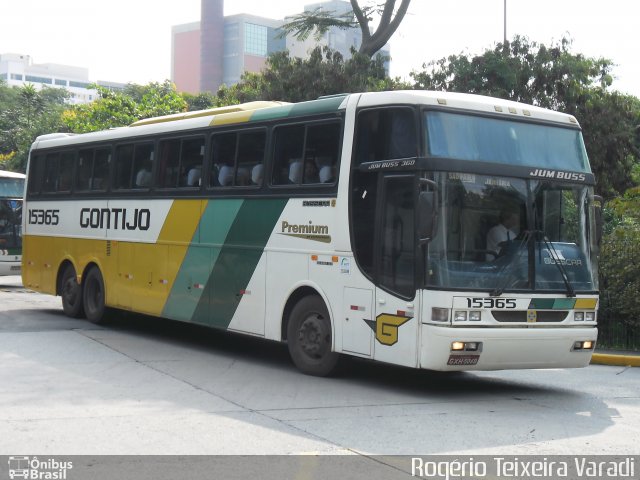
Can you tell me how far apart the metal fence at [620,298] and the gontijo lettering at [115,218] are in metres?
7.84

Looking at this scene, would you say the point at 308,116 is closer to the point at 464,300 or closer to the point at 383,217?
the point at 383,217

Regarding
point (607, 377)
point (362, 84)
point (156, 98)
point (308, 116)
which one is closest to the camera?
point (308, 116)

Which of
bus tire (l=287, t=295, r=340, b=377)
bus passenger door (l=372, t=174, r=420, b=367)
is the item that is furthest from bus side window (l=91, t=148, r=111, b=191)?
bus passenger door (l=372, t=174, r=420, b=367)

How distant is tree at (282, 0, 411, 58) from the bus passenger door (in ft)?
72.8

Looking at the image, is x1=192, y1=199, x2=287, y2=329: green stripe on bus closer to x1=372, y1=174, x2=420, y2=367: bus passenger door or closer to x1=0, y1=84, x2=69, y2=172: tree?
x1=372, y1=174, x2=420, y2=367: bus passenger door

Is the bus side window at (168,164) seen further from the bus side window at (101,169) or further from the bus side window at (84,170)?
the bus side window at (84,170)

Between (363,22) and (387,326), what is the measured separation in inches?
937

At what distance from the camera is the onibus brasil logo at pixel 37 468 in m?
6.82

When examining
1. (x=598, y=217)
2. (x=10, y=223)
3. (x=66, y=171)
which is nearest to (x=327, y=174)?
(x=598, y=217)

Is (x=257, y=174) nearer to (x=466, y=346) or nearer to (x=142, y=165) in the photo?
(x=142, y=165)

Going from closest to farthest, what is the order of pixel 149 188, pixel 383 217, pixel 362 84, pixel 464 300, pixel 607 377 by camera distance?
1. pixel 464 300
2. pixel 383 217
3. pixel 607 377
4. pixel 149 188
5. pixel 362 84

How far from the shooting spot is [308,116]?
12484mm

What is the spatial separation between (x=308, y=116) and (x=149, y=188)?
448cm

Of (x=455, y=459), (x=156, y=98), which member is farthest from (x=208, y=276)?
(x=156, y=98)
